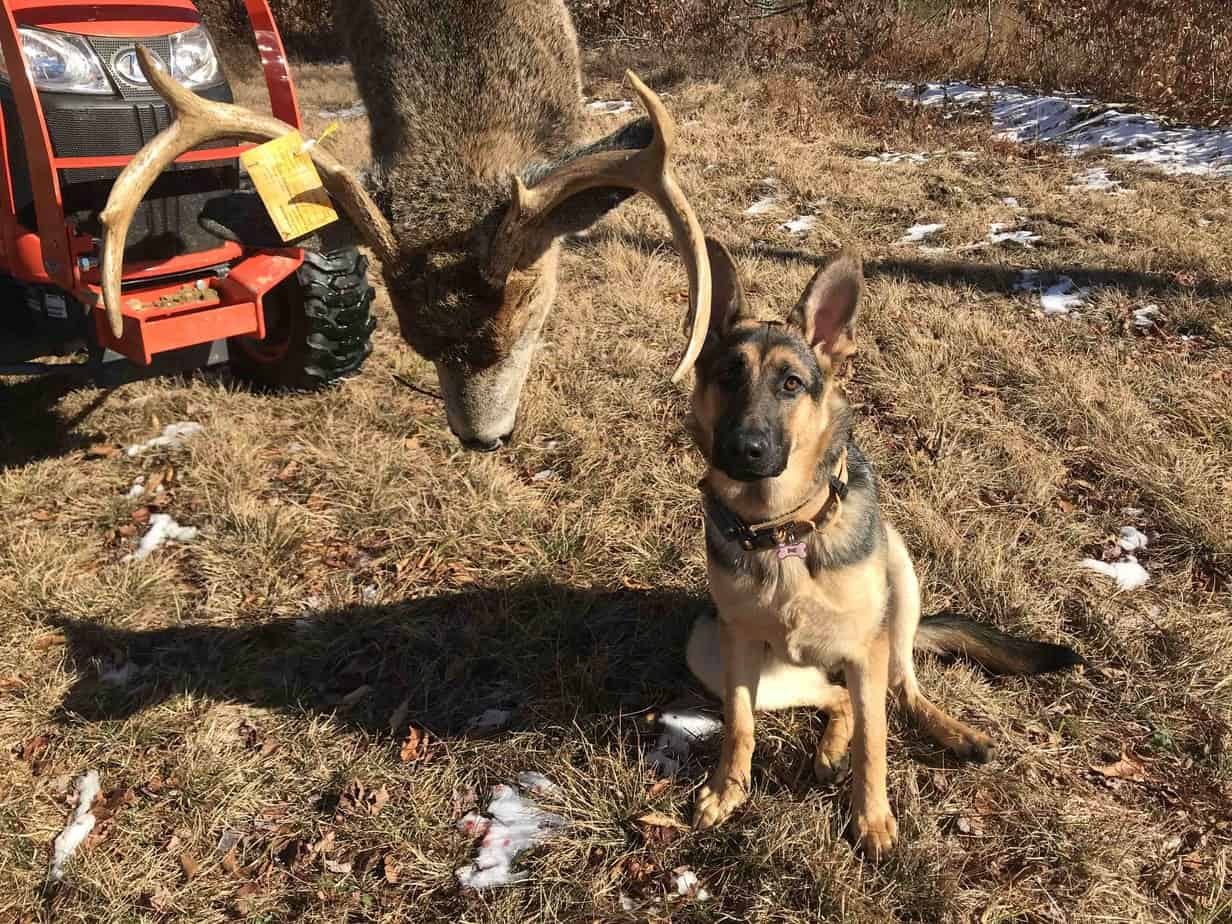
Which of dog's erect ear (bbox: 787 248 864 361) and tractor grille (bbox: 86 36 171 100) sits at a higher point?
tractor grille (bbox: 86 36 171 100)

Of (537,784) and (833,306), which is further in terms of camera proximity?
(537,784)

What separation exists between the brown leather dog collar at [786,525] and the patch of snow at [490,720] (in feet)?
4.00

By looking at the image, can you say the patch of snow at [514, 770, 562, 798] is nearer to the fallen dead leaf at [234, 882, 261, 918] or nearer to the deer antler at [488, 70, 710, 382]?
the fallen dead leaf at [234, 882, 261, 918]

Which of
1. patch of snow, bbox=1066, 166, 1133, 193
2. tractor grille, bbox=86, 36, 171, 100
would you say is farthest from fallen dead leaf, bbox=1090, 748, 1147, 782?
patch of snow, bbox=1066, 166, 1133, 193

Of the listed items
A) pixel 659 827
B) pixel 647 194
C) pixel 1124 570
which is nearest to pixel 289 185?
pixel 647 194

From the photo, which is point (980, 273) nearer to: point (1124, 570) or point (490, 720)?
point (1124, 570)

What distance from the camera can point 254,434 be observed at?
16.9 ft

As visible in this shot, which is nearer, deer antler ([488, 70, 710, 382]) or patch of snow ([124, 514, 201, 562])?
deer antler ([488, 70, 710, 382])

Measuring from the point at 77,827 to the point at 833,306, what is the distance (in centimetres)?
321

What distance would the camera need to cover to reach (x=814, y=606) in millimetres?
2617

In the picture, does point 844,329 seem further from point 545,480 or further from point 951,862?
point 545,480

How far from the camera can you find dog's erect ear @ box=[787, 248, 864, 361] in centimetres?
275

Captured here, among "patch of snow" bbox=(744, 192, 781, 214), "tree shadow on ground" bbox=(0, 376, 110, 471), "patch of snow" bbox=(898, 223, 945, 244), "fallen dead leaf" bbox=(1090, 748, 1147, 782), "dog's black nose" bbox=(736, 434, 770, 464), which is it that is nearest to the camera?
"dog's black nose" bbox=(736, 434, 770, 464)

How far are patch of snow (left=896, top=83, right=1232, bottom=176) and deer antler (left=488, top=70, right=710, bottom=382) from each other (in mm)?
9227
